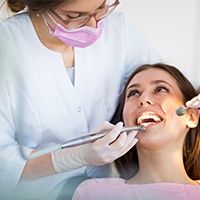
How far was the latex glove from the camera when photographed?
1.46 metres

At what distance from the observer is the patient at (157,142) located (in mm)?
1548

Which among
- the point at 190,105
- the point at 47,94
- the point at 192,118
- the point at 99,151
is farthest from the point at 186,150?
the point at 47,94

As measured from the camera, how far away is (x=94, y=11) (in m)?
1.50

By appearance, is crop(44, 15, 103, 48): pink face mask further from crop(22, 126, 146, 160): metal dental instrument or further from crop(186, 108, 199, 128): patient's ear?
crop(186, 108, 199, 128): patient's ear

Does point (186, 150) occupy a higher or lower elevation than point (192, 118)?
lower

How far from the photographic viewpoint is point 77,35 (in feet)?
4.96

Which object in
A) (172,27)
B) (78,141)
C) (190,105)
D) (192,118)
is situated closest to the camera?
(78,141)

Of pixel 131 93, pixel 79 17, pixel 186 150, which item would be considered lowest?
pixel 186 150

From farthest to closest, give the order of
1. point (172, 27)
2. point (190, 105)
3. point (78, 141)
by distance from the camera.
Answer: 1. point (172, 27)
2. point (190, 105)
3. point (78, 141)

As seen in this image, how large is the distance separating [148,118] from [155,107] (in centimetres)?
4

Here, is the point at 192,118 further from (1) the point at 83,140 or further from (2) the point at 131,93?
(1) the point at 83,140

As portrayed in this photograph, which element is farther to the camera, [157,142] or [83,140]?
[157,142]

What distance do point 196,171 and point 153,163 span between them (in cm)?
21

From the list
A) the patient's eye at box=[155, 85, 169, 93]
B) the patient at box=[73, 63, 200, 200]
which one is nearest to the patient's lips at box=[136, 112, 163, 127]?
the patient at box=[73, 63, 200, 200]
